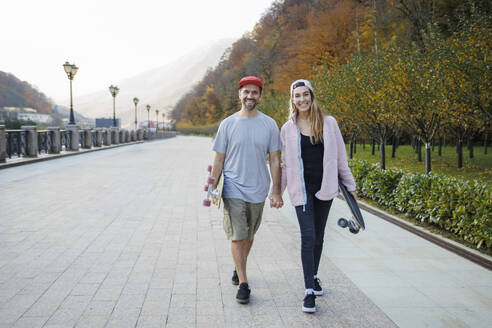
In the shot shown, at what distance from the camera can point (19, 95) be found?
104688 millimetres

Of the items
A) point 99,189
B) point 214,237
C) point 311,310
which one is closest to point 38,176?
point 99,189

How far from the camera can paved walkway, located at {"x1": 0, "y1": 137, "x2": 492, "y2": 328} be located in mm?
3299

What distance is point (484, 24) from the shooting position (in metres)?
11.0

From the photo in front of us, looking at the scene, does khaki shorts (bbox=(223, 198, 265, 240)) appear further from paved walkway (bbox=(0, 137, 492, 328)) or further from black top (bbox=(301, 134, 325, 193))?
paved walkway (bbox=(0, 137, 492, 328))

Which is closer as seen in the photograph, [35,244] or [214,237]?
[35,244]

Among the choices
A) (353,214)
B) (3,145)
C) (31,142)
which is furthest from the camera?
(31,142)

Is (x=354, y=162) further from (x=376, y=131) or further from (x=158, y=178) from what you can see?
(x=376, y=131)

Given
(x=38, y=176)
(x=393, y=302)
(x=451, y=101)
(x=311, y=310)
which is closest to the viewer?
(x=311, y=310)

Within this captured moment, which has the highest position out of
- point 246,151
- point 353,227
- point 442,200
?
point 246,151

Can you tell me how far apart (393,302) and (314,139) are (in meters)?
1.64

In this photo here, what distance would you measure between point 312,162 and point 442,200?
130 inches

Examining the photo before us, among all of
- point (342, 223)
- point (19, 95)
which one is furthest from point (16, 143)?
point (19, 95)

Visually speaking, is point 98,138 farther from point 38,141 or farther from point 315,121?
point 315,121

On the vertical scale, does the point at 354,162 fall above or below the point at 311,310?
above
